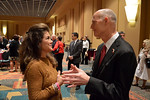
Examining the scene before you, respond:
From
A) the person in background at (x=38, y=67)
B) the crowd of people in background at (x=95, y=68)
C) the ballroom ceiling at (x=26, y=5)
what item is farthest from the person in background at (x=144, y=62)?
the ballroom ceiling at (x=26, y=5)

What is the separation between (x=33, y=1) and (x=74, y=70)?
13.7 metres

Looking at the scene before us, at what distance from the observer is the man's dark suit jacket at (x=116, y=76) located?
1.01m

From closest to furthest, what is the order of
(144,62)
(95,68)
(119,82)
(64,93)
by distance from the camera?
(119,82), (95,68), (64,93), (144,62)

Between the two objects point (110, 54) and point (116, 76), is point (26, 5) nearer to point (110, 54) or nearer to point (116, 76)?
point (110, 54)

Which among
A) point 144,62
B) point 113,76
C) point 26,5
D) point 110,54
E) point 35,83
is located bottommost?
point 144,62

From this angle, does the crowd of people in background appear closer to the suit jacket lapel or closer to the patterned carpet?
the suit jacket lapel

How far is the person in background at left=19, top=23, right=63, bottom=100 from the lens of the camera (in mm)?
1344

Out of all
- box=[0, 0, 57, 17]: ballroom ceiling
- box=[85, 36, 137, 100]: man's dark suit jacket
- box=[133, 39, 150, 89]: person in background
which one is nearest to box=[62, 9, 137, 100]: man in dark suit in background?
box=[85, 36, 137, 100]: man's dark suit jacket

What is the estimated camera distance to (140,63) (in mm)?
4500

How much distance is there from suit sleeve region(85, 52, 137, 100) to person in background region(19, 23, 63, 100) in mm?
533

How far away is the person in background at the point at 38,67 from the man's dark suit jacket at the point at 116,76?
1.68 ft

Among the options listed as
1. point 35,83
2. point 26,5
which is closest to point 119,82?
point 35,83

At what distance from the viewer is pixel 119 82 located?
1021mm

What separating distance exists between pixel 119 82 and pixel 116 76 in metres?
0.05
